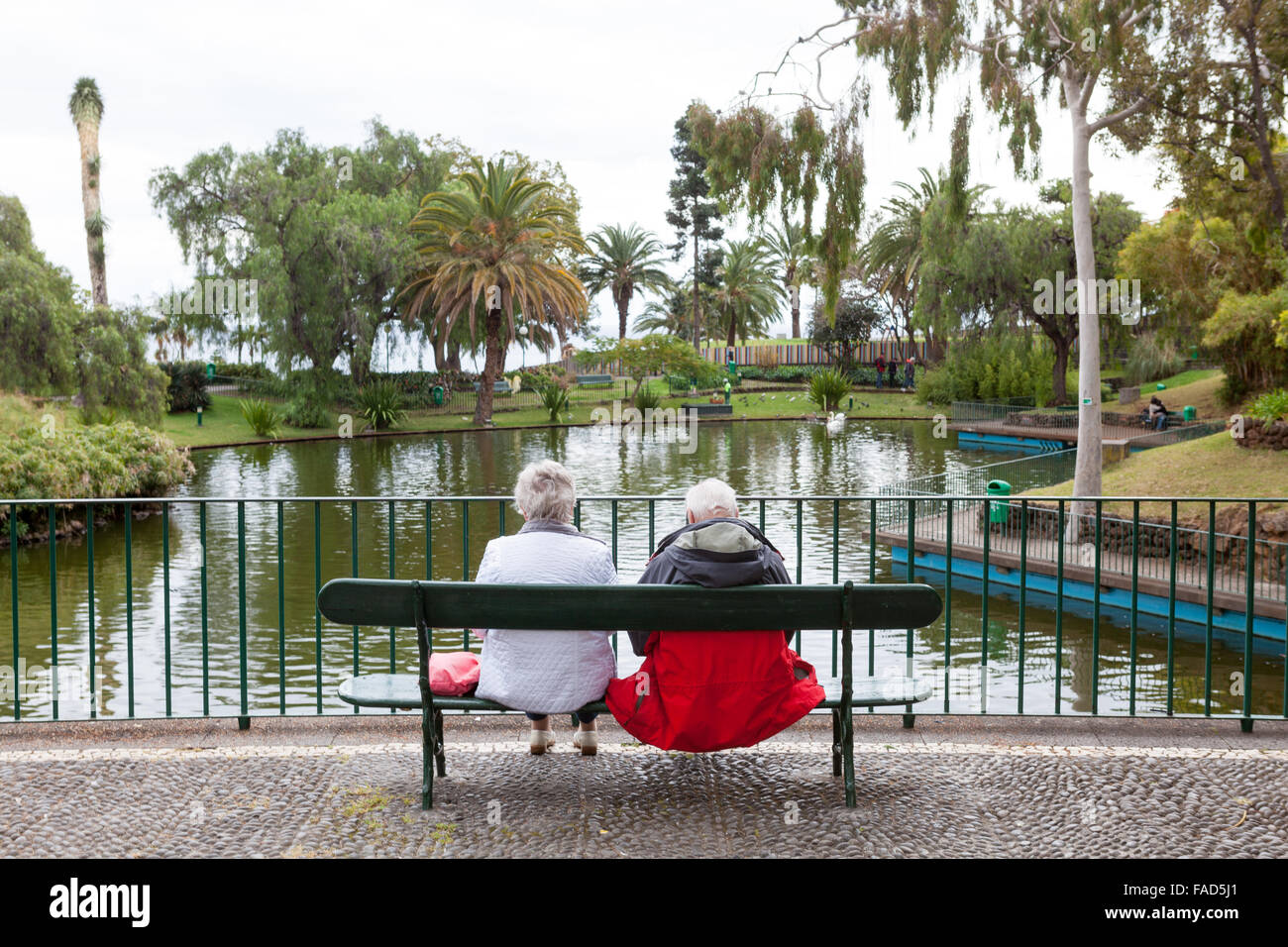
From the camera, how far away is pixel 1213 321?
28266mm

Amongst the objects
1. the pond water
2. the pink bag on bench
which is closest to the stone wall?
the pond water

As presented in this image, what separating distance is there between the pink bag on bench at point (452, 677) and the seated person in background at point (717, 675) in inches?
24.2

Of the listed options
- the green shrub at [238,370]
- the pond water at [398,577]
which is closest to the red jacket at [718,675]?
the pond water at [398,577]

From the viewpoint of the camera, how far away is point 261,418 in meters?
42.6

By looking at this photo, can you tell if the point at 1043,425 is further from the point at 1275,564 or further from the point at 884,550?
the point at 1275,564

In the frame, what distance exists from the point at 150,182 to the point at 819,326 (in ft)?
135

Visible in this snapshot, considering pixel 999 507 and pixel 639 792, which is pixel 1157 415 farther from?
pixel 639 792

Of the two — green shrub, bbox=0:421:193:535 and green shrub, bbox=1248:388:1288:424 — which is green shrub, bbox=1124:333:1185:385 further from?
green shrub, bbox=0:421:193:535

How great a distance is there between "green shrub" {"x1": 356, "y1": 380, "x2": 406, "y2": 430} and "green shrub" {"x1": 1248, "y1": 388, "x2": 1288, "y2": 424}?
33079 mm

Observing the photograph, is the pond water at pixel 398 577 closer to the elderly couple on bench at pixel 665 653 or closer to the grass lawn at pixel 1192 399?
the elderly couple on bench at pixel 665 653

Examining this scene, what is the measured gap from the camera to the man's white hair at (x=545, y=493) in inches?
164

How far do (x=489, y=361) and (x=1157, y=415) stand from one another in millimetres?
26676

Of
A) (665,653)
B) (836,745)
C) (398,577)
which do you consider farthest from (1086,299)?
(665,653)

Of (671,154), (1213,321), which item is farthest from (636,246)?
(1213,321)
